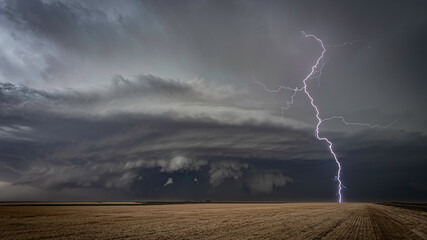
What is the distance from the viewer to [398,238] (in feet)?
66.2

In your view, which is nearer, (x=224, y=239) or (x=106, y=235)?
(x=224, y=239)

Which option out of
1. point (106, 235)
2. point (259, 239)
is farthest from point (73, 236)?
point (259, 239)

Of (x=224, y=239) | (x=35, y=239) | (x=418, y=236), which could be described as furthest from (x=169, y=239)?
(x=418, y=236)

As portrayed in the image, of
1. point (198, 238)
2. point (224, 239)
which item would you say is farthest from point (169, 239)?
point (224, 239)

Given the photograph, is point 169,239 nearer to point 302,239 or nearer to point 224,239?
point 224,239

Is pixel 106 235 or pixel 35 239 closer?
pixel 35 239

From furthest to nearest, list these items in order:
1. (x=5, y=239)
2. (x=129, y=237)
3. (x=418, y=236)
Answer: (x=418, y=236) → (x=129, y=237) → (x=5, y=239)

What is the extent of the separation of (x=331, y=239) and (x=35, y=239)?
18.3 meters

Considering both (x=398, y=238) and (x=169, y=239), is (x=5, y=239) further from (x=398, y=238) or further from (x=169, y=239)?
(x=398, y=238)

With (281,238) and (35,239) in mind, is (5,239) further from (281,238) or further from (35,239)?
(281,238)

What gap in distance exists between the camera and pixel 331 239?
742 inches

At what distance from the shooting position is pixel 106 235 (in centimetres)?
2103

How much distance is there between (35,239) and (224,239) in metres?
11.7

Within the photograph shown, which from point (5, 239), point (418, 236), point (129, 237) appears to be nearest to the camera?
point (5, 239)
